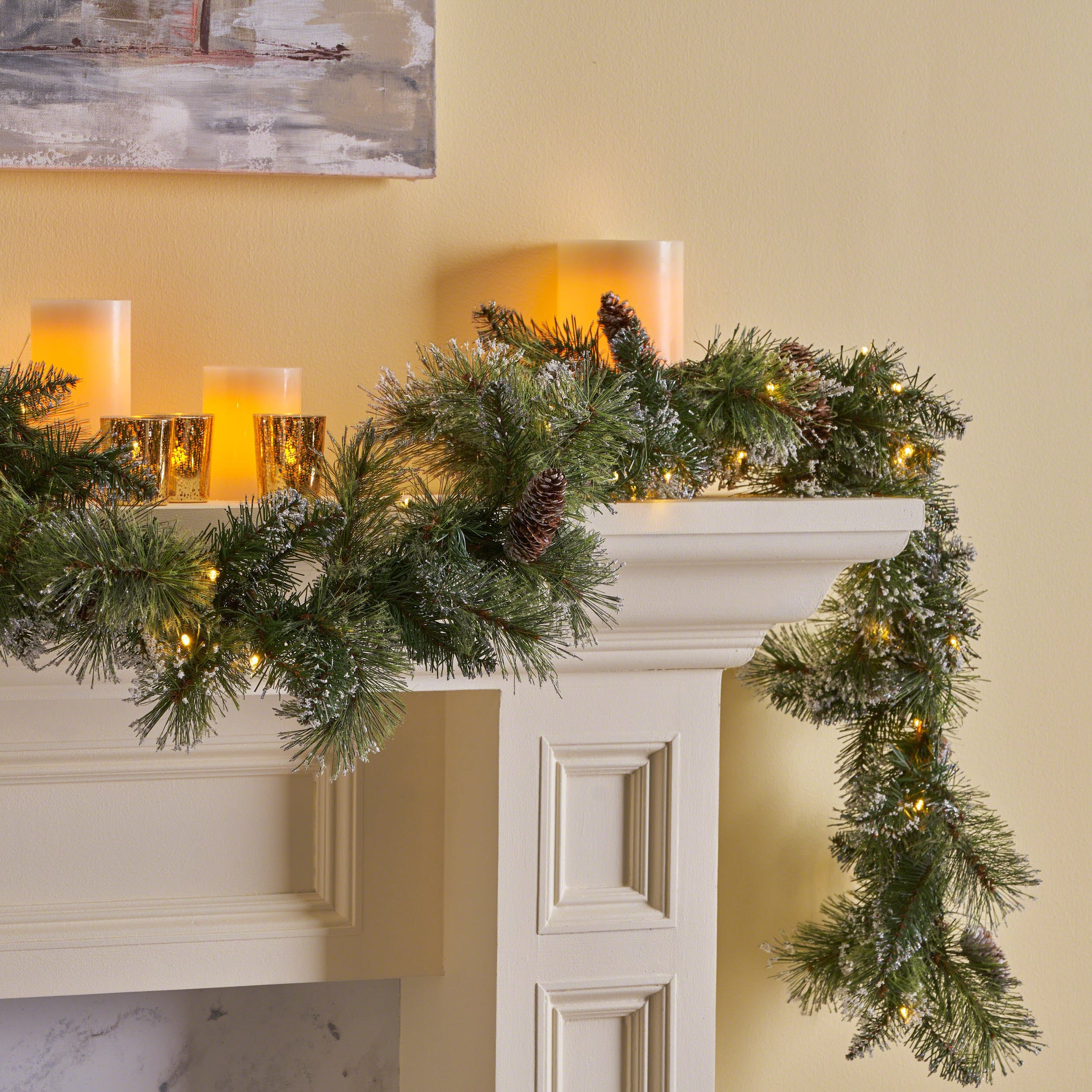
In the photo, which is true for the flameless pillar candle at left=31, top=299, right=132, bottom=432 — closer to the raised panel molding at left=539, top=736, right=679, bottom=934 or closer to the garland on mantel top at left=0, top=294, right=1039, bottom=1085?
the garland on mantel top at left=0, top=294, right=1039, bottom=1085

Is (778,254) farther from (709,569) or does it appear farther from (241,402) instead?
(241,402)

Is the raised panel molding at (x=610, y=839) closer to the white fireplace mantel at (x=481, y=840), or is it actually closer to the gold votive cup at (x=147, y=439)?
the white fireplace mantel at (x=481, y=840)

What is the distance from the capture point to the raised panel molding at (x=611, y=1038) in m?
1.00

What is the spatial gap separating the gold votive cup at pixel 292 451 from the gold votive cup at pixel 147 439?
8 cm

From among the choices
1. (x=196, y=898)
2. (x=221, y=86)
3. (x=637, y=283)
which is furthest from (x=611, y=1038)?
(x=221, y=86)

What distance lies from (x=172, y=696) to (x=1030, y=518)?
0.96 m

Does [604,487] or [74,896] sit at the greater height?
[604,487]

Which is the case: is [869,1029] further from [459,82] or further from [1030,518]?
[459,82]

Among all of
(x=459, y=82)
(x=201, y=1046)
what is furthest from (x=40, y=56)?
(x=201, y=1046)

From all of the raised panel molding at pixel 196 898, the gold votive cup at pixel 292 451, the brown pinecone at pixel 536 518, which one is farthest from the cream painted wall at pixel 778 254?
the brown pinecone at pixel 536 518

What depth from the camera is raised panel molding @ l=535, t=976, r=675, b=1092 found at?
998 mm

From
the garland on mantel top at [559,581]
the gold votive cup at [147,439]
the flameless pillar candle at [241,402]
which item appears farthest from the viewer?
the flameless pillar candle at [241,402]

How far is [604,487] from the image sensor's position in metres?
0.75

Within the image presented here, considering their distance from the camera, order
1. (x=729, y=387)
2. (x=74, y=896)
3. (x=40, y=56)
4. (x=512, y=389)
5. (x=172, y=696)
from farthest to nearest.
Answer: (x=74, y=896) < (x=40, y=56) < (x=729, y=387) < (x=512, y=389) < (x=172, y=696)
